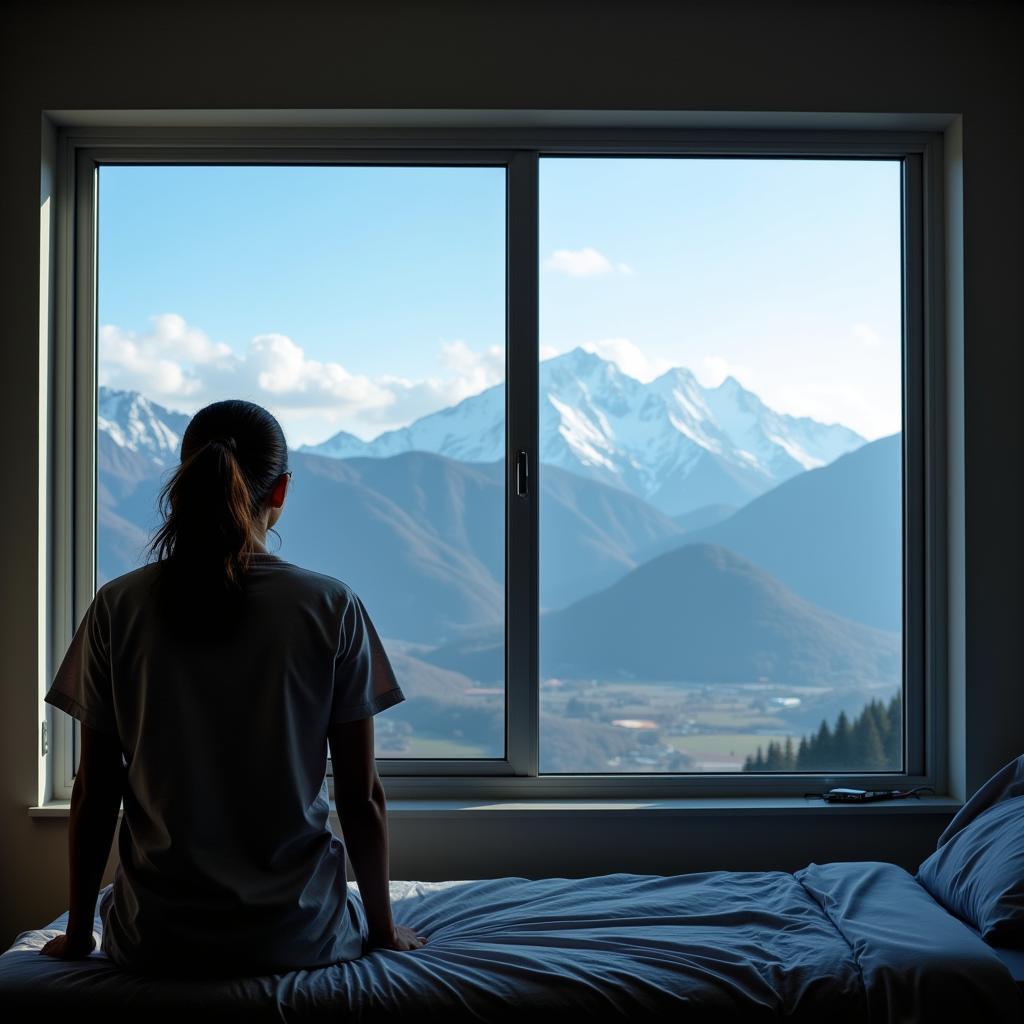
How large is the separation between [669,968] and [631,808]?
0.96 meters

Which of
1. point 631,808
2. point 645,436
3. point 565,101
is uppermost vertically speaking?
point 565,101

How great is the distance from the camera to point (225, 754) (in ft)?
5.02

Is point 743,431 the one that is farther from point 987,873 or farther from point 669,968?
A: point 669,968

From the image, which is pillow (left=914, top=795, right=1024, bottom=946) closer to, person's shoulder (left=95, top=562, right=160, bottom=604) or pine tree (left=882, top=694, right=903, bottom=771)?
pine tree (left=882, top=694, right=903, bottom=771)

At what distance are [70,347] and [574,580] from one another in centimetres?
151

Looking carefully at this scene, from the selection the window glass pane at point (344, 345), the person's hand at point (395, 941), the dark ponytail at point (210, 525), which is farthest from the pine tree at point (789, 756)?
the dark ponytail at point (210, 525)

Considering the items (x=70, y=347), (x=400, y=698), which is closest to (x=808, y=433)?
(x=400, y=698)

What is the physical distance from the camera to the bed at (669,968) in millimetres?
1554

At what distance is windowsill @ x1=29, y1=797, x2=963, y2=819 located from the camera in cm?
258

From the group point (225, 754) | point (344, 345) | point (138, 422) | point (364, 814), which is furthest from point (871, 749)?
point (138, 422)

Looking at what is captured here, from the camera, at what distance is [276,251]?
111 inches

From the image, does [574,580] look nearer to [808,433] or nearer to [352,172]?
[808,433]

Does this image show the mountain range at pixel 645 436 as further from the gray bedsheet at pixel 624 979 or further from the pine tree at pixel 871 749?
the gray bedsheet at pixel 624 979

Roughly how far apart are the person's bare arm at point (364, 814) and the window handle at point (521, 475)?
1181 mm
